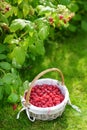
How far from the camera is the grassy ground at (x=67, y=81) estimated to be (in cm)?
287

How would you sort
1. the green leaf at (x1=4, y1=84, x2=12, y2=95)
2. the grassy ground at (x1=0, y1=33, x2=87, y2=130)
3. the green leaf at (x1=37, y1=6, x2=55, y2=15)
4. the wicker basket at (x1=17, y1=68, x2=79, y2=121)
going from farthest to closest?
the grassy ground at (x1=0, y1=33, x2=87, y2=130) → the wicker basket at (x1=17, y1=68, x2=79, y2=121) → the green leaf at (x1=4, y1=84, x2=12, y2=95) → the green leaf at (x1=37, y1=6, x2=55, y2=15)

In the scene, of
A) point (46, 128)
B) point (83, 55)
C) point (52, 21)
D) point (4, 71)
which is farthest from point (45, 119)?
point (83, 55)

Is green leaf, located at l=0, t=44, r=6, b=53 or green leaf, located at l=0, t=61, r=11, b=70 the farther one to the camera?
green leaf, located at l=0, t=44, r=6, b=53

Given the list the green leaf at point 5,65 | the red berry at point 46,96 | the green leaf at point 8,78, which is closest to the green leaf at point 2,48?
the green leaf at point 5,65

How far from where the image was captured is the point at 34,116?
112 inches

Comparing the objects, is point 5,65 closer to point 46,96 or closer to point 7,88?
point 7,88

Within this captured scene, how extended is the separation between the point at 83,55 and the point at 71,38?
34cm

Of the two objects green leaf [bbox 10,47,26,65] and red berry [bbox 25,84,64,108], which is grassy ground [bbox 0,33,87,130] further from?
green leaf [bbox 10,47,26,65]

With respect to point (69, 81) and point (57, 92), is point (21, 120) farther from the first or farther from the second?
point (69, 81)

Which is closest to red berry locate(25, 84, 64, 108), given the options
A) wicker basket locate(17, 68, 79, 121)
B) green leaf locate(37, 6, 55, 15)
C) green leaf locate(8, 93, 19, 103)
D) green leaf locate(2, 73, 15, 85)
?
wicker basket locate(17, 68, 79, 121)

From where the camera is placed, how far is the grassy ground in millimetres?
2865

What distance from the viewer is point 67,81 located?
3.32 metres

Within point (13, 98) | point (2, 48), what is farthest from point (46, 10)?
point (13, 98)

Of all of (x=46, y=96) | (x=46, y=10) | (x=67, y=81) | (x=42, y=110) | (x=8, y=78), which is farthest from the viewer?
(x=67, y=81)
